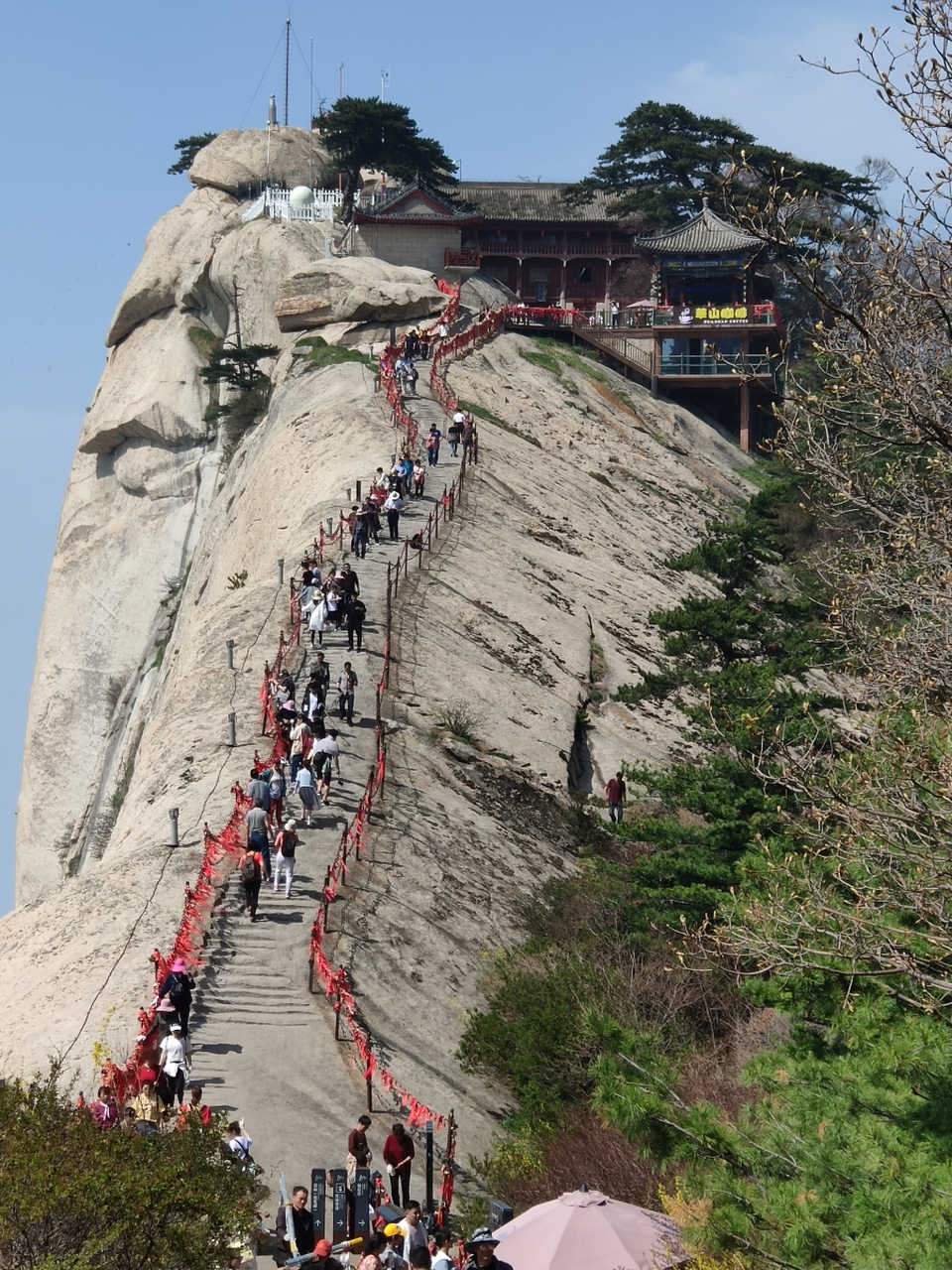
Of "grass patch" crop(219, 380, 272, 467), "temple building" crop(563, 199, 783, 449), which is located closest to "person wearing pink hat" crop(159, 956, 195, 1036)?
"grass patch" crop(219, 380, 272, 467)

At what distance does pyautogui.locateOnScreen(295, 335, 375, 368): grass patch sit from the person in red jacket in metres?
43.9

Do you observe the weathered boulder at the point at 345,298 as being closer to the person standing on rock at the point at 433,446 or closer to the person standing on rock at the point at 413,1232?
the person standing on rock at the point at 433,446

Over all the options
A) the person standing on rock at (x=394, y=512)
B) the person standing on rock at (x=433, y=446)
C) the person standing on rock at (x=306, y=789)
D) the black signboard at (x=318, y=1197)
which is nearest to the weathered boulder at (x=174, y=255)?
the person standing on rock at (x=433, y=446)

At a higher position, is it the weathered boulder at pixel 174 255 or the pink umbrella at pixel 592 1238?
the weathered boulder at pixel 174 255

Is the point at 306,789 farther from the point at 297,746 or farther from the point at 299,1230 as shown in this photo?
the point at 299,1230

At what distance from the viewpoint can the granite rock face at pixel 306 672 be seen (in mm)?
24375

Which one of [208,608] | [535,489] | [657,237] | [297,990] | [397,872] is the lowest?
[297,990]

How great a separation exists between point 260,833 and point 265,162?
207ft

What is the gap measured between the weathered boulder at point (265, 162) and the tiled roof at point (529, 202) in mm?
6878

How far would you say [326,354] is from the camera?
64.2m

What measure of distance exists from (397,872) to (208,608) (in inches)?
725

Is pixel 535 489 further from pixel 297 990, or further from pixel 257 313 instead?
pixel 297 990

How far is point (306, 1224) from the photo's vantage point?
1798 cm

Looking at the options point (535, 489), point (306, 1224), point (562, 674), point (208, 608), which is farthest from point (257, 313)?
point (306, 1224)
